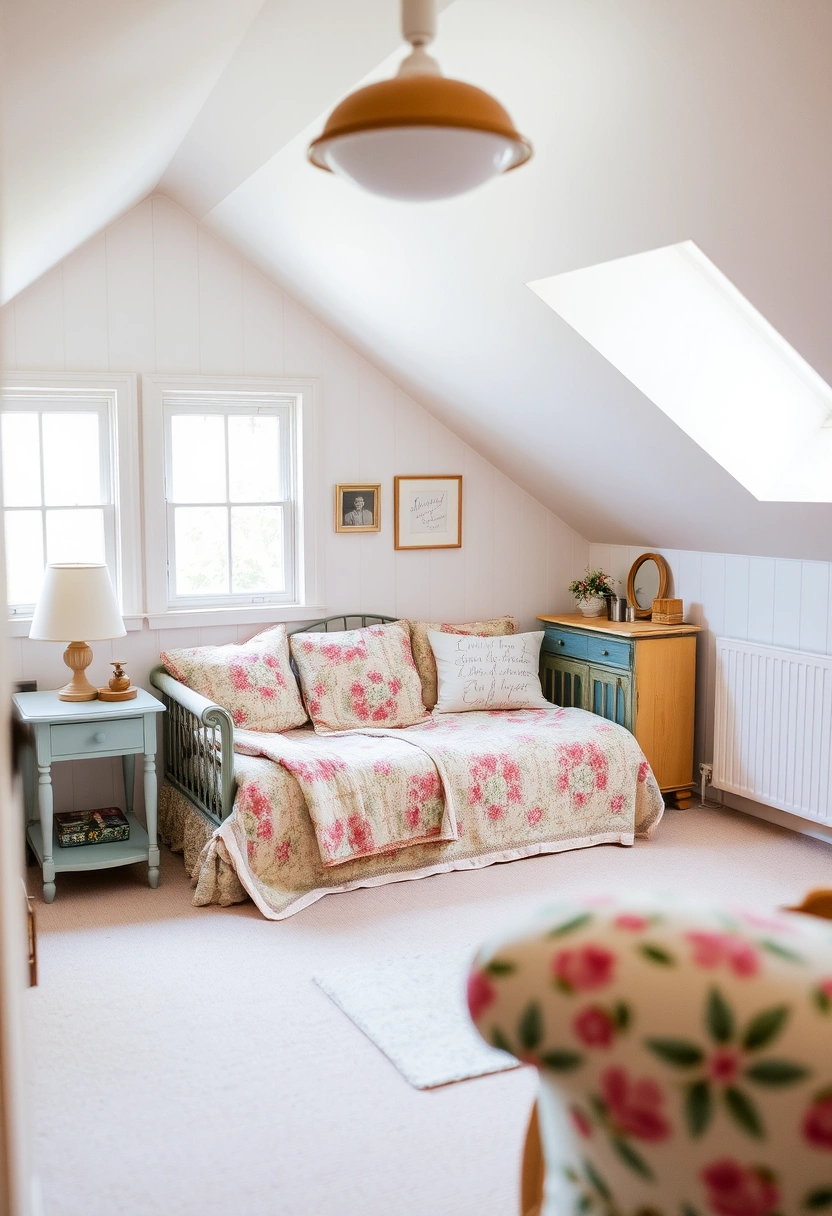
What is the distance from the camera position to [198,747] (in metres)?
4.03

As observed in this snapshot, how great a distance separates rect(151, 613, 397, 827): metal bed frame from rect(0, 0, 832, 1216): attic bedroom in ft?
0.09

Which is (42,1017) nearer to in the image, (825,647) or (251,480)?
(251,480)

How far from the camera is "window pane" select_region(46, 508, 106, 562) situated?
14.5 feet

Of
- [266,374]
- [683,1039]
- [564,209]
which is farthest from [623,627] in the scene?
[683,1039]

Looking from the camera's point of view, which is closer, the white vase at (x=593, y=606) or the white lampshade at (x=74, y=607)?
the white lampshade at (x=74, y=607)

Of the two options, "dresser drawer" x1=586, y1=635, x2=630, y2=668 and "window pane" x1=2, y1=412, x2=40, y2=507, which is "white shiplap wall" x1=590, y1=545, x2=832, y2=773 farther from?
"window pane" x1=2, y1=412, x2=40, y2=507

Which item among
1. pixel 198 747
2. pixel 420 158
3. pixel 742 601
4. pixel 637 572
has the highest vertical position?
pixel 420 158

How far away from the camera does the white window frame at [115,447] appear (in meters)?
4.29

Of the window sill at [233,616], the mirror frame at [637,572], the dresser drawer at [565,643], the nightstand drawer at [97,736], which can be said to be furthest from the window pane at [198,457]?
the mirror frame at [637,572]

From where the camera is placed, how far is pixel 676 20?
2.18m

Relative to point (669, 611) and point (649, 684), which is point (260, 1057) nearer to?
point (649, 684)

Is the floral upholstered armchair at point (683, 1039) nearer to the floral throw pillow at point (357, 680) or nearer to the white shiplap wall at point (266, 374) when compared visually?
the floral throw pillow at point (357, 680)

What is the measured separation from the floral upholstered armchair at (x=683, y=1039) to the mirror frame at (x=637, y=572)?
408 centimetres

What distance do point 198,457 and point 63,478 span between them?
57 centimetres
